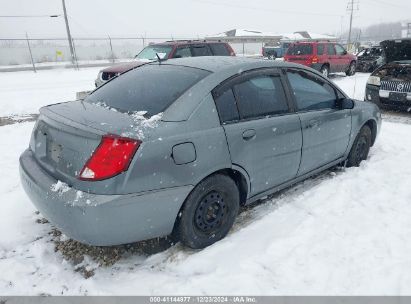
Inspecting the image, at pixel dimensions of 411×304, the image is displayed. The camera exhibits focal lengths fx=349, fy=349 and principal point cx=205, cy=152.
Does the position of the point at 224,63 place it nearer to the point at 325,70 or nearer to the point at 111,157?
the point at 111,157

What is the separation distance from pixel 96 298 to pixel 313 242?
1972 millimetres

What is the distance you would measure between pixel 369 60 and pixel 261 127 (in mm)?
18090

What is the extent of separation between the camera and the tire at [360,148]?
194 inches

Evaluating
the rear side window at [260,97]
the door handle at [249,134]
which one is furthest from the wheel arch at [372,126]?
the door handle at [249,134]

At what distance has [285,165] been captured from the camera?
3736mm

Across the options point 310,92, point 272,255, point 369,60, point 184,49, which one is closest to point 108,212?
point 272,255

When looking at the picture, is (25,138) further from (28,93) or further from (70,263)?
(28,93)

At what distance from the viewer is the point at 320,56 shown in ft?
52.7

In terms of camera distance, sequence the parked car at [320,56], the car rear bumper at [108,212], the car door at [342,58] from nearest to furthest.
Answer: the car rear bumper at [108,212]
the parked car at [320,56]
the car door at [342,58]

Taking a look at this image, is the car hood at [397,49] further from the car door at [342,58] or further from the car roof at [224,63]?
the car door at [342,58]

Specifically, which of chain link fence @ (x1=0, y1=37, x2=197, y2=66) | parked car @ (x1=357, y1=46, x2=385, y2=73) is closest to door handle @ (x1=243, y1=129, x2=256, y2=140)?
parked car @ (x1=357, y1=46, x2=385, y2=73)

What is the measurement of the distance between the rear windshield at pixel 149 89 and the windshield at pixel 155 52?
6940 mm

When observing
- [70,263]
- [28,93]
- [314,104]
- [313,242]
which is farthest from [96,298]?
[28,93]

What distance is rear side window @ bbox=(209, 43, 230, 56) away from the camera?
1098cm
